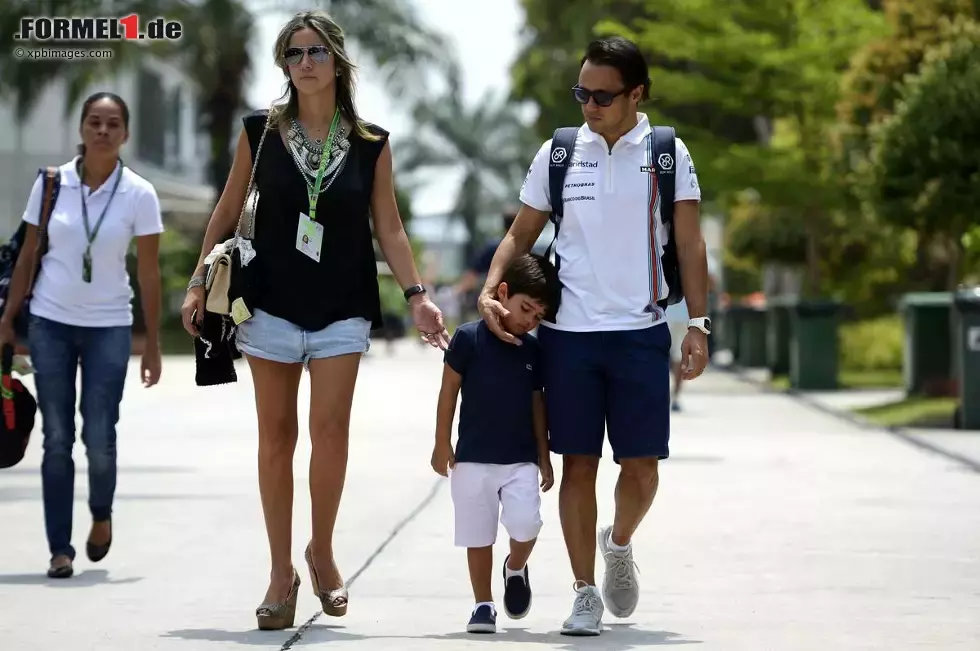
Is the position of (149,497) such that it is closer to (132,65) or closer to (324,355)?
(324,355)

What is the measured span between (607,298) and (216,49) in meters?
30.0

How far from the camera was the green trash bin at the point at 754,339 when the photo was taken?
107 feet

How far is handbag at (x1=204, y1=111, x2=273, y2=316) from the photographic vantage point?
6.34 m

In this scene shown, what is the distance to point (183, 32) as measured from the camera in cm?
3528

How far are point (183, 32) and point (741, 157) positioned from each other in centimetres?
1207

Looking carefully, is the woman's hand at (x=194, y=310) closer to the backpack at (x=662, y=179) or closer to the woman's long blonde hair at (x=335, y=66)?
the woman's long blonde hair at (x=335, y=66)

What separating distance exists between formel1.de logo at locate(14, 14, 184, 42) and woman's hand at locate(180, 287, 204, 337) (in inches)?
1039

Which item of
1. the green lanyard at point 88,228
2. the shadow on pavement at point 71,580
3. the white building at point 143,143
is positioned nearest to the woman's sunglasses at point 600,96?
the green lanyard at point 88,228

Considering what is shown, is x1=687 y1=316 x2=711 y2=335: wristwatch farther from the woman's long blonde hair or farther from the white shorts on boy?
the woman's long blonde hair

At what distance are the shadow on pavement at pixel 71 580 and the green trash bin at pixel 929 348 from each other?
13.9m

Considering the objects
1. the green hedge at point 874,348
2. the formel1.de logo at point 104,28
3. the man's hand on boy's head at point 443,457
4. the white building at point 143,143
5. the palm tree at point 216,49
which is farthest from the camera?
the white building at point 143,143

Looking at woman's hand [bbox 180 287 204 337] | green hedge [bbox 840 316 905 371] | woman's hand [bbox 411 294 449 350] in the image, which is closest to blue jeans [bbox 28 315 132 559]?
woman's hand [bbox 180 287 204 337]

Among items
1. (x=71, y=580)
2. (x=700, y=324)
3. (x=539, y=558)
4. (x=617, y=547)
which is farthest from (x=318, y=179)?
(x=539, y=558)

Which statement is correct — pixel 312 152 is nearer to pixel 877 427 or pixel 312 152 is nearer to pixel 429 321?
pixel 429 321
